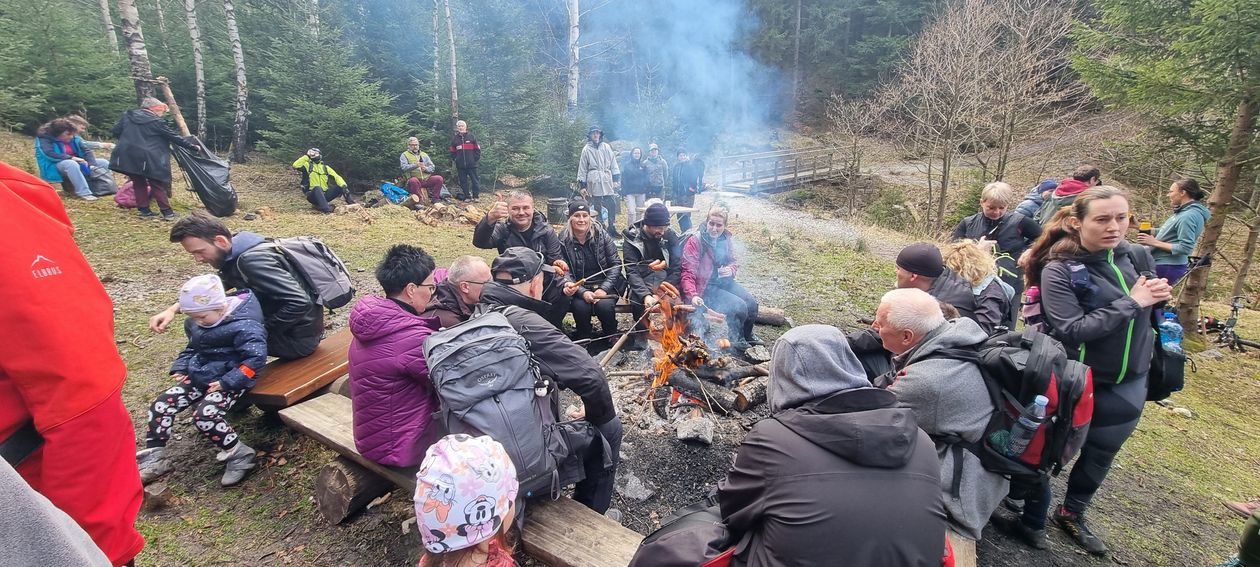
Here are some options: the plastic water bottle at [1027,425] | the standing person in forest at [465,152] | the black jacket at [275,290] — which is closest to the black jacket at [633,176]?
the standing person in forest at [465,152]

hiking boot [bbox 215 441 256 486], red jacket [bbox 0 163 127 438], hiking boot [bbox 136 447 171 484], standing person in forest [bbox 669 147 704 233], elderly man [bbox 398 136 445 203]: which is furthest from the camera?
standing person in forest [bbox 669 147 704 233]

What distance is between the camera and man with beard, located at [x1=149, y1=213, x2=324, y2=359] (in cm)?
368

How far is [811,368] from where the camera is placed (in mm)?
1972

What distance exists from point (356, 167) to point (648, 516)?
12.4 metres

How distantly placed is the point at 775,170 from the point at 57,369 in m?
24.3

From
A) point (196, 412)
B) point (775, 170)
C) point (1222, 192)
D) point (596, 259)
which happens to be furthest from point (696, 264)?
point (775, 170)

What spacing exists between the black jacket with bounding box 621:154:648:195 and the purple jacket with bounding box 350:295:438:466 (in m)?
9.41

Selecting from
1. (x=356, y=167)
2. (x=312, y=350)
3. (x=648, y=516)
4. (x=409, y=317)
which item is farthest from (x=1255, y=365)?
(x=356, y=167)

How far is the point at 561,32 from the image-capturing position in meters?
30.0

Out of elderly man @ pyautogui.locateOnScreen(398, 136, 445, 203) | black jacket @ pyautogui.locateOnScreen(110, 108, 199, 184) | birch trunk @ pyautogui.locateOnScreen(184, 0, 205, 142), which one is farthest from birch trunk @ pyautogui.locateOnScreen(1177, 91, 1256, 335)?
birch trunk @ pyautogui.locateOnScreen(184, 0, 205, 142)

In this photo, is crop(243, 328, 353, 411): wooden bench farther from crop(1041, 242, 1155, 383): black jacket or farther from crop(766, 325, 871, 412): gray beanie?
crop(1041, 242, 1155, 383): black jacket

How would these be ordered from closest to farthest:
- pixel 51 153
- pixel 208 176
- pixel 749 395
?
1. pixel 749 395
2. pixel 51 153
3. pixel 208 176

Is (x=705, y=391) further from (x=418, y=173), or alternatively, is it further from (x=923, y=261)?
(x=418, y=173)

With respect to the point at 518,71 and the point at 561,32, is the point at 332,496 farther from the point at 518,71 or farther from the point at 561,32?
the point at 561,32
